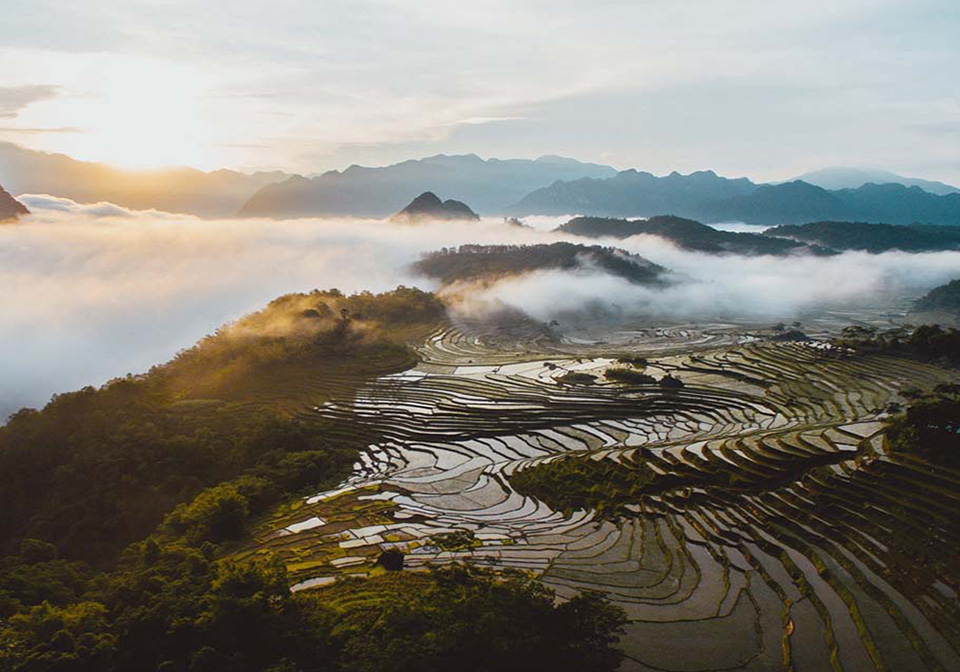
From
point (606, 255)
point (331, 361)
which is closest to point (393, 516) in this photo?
point (331, 361)

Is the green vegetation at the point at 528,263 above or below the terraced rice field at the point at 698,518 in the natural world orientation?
above

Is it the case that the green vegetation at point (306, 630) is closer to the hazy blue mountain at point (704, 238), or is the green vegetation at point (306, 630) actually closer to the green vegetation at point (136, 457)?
the green vegetation at point (136, 457)

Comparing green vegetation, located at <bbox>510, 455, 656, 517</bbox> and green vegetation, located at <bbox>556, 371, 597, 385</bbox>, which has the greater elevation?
green vegetation, located at <bbox>510, 455, 656, 517</bbox>

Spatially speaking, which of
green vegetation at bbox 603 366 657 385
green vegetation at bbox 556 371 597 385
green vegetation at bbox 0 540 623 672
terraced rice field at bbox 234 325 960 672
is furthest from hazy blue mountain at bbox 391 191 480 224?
green vegetation at bbox 0 540 623 672

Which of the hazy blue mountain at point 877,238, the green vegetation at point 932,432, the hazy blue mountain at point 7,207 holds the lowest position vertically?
the green vegetation at point 932,432

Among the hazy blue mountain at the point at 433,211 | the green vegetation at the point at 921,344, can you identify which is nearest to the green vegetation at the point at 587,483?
the green vegetation at the point at 921,344

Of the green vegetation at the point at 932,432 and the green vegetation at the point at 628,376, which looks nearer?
the green vegetation at the point at 932,432

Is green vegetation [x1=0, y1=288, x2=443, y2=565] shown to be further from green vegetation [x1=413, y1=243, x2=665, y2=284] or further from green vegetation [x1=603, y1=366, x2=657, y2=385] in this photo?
green vegetation [x1=413, y1=243, x2=665, y2=284]
